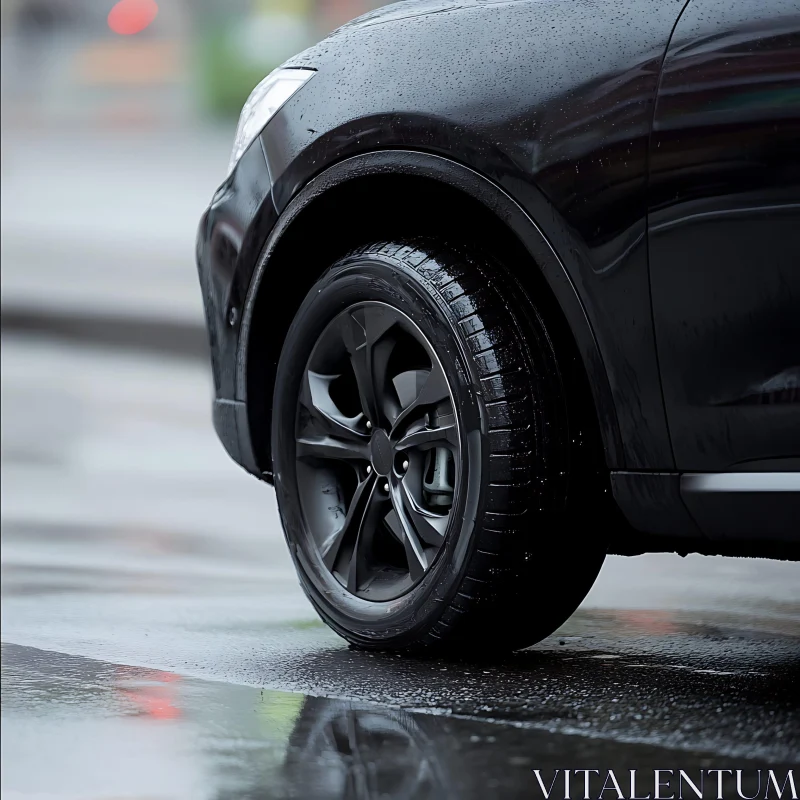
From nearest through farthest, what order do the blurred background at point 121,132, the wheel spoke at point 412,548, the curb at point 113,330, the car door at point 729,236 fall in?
the car door at point 729,236
the wheel spoke at point 412,548
the curb at point 113,330
the blurred background at point 121,132

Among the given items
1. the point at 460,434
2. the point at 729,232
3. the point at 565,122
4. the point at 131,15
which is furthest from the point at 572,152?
the point at 131,15

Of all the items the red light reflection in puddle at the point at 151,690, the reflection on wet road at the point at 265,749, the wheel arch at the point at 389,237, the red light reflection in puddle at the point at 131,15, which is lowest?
the reflection on wet road at the point at 265,749

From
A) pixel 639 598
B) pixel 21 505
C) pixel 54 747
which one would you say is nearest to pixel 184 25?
pixel 21 505

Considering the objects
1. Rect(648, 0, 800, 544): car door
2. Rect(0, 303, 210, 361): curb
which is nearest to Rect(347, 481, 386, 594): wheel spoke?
Rect(648, 0, 800, 544): car door

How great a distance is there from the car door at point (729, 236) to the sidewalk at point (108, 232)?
831 cm

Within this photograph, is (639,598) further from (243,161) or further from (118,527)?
(118,527)

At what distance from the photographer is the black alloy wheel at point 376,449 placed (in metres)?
3.16

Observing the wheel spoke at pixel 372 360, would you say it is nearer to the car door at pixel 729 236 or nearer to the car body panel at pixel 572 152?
the car body panel at pixel 572 152

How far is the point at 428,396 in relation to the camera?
10.3 ft

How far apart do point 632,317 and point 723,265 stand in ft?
0.67

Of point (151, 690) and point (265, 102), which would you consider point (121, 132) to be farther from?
point (151, 690)

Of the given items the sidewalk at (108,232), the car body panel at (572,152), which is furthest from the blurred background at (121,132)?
the car body panel at (572,152)

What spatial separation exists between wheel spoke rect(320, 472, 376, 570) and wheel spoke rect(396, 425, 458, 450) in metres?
0.15

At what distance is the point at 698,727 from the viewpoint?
2639 mm
